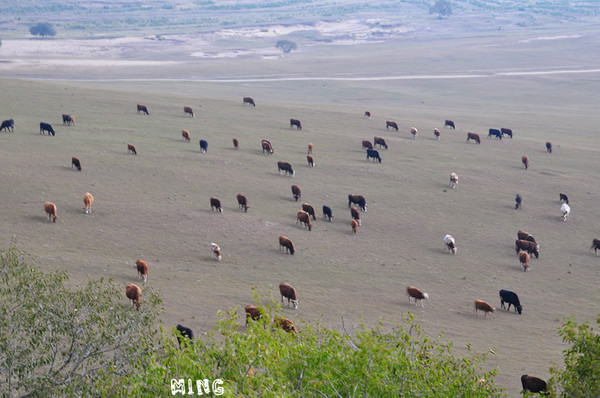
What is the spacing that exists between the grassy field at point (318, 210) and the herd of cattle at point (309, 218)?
0.49m

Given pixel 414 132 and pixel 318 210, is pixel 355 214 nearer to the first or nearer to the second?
Answer: pixel 318 210

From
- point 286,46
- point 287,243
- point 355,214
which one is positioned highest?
point 287,243

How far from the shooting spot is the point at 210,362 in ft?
44.1

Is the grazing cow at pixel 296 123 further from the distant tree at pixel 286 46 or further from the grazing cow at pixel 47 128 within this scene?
the distant tree at pixel 286 46

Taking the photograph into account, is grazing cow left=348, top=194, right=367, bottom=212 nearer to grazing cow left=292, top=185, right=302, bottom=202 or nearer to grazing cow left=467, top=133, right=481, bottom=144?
grazing cow left=292, top=185, right=302, bottom=202

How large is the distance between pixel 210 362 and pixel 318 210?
26851mm

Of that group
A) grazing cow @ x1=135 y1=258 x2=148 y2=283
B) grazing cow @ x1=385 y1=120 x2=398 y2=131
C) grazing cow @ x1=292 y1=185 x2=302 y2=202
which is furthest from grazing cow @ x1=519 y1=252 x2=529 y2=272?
grazing cow @ x1=385 y1=120 x2=398 y2=131

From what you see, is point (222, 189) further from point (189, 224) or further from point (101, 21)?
point (101, 21)

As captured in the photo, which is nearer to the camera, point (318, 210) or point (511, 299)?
point (511, 299)

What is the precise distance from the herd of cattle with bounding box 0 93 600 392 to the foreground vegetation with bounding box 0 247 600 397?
77cm

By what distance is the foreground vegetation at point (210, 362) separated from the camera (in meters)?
12.8

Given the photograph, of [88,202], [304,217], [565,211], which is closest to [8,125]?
[88,202]

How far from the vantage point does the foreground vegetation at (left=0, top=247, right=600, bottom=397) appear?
12.8 metres

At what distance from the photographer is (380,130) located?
2462 inches
